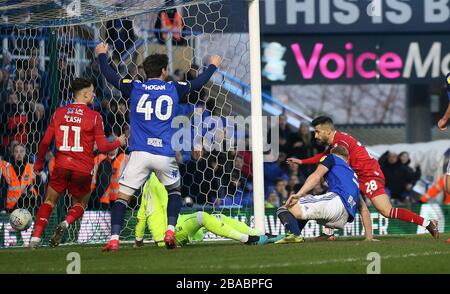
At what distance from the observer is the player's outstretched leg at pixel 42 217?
12148 mm

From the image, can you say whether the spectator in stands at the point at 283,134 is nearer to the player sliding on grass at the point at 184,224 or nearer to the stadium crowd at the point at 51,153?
the stadium crowd at the point at 51,153

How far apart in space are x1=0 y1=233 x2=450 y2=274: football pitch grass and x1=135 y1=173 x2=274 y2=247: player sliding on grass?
6.3 inches

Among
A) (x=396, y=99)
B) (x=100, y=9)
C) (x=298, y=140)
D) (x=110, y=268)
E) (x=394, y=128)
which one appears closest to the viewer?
(x=110, y=268)

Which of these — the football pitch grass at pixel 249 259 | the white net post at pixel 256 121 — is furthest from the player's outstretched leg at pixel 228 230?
the white net post at pixel 256 121

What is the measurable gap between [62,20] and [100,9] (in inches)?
27.7

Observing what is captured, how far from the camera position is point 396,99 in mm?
42656

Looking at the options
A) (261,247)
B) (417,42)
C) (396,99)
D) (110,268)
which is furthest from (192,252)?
(396,99)

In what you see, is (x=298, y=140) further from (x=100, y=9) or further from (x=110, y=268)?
(x=110, y=268)

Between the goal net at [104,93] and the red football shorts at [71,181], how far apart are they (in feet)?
6.29

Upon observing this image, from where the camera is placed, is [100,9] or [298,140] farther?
[298,140]

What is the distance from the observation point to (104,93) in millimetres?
15445

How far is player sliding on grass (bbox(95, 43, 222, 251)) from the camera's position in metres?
11.2

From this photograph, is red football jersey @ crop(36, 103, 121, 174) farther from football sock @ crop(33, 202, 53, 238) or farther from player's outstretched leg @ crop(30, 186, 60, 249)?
football sock @ crop(33, 202, 53, 238)

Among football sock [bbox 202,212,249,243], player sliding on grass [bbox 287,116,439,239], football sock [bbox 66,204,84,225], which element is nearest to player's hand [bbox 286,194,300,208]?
football sock [bbox 202,212,249,243]
